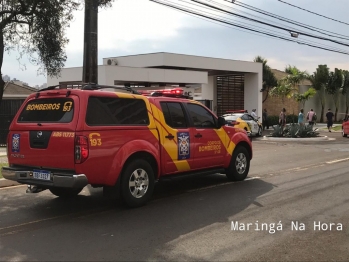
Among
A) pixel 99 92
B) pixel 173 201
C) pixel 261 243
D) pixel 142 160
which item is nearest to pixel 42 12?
pixel 99 92

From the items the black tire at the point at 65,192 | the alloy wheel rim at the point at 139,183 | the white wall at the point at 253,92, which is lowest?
the black tire at the point at 65,192

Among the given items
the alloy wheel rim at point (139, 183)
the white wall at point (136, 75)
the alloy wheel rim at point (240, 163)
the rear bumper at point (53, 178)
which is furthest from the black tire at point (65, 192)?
the white wall at point (136, 75)

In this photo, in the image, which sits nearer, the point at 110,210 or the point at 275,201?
the point at 110,210

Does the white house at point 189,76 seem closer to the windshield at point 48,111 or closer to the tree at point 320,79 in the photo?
the windshield at point 48,111

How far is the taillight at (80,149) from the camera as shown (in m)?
6.00

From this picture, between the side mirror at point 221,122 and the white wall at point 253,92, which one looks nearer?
the side mirror at point 221,122

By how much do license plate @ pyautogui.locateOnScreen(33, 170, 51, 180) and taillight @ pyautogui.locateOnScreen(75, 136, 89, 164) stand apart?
1.82 ft

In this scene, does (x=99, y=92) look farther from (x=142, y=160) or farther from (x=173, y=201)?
(x=173, y=201)

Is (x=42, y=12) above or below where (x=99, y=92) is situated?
above

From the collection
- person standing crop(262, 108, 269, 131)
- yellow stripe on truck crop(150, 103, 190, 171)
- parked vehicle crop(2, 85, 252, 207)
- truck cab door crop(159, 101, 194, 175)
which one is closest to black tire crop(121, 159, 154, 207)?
parked vehicle crop(2, 85, 252, 207)

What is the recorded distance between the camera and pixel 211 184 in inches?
353

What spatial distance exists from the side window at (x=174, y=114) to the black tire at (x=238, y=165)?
71.1 inches

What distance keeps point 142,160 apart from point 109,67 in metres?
14.3

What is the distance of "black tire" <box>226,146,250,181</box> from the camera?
29.9 feet
